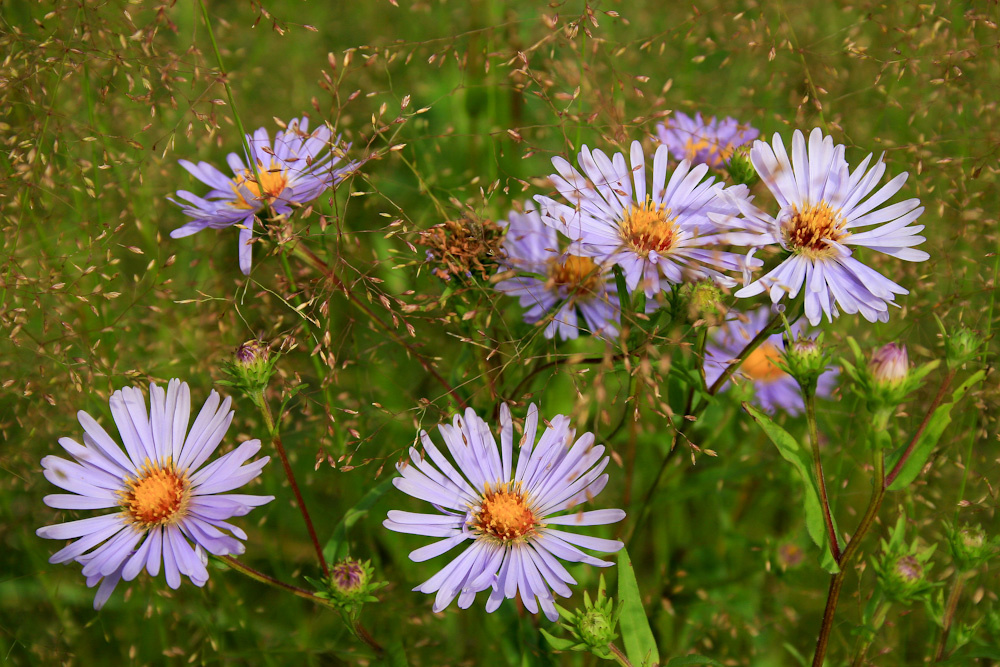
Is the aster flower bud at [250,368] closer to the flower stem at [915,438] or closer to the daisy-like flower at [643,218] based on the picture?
the daisy-like flower at [643,218]

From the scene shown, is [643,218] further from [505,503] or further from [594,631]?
[594,631]

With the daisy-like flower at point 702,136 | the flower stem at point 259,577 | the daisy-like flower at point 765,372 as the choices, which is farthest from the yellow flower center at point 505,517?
the daisy-like flower at point 702,136

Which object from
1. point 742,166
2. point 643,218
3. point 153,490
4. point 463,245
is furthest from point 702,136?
point 153,490

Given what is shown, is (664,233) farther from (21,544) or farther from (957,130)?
(21,544)

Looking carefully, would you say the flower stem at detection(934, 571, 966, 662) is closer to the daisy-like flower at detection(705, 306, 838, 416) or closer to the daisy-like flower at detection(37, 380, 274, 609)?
the daisy-like flower at detection(705, 306, 838, 416)

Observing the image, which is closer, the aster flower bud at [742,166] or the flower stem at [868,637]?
the flower stem at [868,637]
